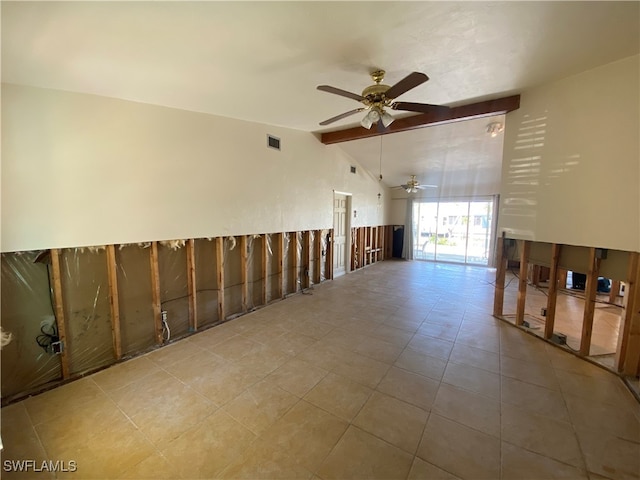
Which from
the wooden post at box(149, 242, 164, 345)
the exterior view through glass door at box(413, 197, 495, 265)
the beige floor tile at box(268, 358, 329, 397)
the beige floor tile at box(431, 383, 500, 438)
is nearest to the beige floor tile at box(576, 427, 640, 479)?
the beige floor tile at box(431, 383, 500, 438)

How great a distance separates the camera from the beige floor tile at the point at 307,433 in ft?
5.83

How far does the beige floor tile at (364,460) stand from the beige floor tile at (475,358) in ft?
5.06

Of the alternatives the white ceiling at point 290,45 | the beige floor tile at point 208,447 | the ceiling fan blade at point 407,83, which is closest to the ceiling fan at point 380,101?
the ceiling fan blade at point 407,83

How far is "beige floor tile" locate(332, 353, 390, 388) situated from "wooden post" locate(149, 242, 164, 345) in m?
2.27

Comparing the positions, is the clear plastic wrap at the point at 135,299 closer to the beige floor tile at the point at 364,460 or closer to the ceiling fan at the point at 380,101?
the beige floor tile at the point at 364,460

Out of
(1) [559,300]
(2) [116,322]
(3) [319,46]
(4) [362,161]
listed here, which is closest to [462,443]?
(3) [319,46]

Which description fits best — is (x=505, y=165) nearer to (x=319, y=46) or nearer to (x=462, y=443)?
(x=319, y=46)

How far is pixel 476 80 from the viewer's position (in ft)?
9.91

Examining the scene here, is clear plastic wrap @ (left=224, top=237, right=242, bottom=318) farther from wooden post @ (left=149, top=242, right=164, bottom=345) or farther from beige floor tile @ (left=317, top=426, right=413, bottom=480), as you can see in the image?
beige floor tile @ (left=317, top=426, right=413, bottom=480)

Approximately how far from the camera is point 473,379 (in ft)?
8.56

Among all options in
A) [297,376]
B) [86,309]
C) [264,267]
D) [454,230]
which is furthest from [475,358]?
[454,230]

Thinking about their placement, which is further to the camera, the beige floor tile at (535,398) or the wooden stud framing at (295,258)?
the wooden stud framing at (295,258)

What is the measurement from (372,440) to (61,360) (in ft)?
10.0

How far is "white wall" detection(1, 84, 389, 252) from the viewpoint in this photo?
2199mm
